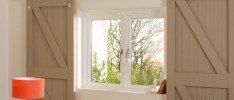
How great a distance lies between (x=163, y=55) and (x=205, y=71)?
0.68m

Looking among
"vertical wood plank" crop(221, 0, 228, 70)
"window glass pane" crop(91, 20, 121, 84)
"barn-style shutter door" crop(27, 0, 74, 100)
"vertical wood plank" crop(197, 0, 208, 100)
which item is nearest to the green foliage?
"window glass pane" crop(91, 20, 121, 84)

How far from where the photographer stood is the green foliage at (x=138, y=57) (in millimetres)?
4684

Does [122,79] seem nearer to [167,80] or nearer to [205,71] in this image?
[167,80]

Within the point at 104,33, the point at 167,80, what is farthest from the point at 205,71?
the point at 104,33

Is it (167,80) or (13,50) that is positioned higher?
(13,50)

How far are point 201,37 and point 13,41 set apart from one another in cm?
292

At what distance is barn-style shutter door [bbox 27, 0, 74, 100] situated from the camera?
4.80m

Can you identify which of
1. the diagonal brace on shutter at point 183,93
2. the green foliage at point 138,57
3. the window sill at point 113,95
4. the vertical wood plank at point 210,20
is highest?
the vertical wood plank at point 210,20

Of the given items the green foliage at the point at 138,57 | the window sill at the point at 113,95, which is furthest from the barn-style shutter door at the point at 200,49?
the green foliage at the point at 138,57

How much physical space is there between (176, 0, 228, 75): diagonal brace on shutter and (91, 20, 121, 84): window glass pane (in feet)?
3.58

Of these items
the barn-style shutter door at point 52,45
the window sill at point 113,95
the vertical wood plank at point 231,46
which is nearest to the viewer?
the vertical wood plank at point 231,46

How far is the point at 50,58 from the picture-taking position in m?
4.95

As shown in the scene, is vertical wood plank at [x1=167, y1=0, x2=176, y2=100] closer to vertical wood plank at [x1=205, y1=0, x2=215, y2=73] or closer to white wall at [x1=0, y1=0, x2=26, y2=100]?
vertical wood plank at [x1=205, y1=0, x2=215, y2=73]

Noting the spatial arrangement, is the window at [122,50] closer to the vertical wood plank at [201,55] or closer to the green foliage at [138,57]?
the green foliage at [138,57]
